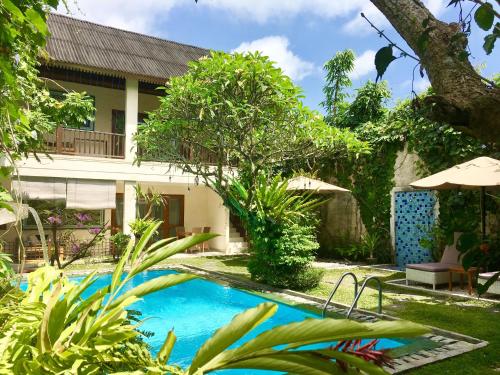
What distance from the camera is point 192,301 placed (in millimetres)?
9430

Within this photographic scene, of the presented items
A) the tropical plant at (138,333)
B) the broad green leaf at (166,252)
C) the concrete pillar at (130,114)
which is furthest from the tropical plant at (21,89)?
the concrete pillar at (130,114)

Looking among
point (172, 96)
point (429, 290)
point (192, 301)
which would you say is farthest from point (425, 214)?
point (172, 96)

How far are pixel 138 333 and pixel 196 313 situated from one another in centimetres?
722

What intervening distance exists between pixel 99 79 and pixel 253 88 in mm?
8488

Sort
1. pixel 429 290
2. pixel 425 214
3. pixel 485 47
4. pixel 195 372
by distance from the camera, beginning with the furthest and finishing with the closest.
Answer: pixel 425 214 < pixel 429 290 < pixel 485 47 < pixel 195 372

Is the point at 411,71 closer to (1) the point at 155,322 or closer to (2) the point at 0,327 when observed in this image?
(2) the point at 0,327

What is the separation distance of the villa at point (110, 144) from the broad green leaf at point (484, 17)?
1063cm

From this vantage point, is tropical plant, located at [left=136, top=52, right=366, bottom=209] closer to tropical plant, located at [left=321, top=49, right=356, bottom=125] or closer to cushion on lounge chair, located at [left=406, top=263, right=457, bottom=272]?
cushion on lounge chair, located at [left=406, top=263, right=457, bottom=272]

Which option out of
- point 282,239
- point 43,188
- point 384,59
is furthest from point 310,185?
point 384,59

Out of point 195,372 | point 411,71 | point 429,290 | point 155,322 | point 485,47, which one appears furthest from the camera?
point 429,290

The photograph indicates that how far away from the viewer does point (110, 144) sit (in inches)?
592

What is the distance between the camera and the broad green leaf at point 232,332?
951 mm

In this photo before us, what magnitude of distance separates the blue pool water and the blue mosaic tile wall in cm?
568

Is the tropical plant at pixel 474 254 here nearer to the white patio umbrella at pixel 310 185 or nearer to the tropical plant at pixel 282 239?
the tropical plant at pixel 282 239
